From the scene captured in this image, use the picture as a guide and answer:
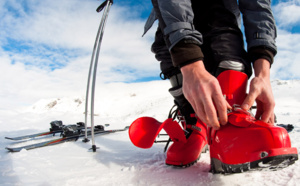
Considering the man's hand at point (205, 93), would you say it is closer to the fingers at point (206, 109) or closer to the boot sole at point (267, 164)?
the fingers at point (206, 109)

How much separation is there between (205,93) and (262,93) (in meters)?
0.26

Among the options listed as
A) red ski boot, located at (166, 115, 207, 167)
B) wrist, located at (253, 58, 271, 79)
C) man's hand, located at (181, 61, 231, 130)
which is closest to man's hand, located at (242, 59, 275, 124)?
wrist, located at (253, 58, 271, 79)

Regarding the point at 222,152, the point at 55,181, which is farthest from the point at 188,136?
the point at 55,181

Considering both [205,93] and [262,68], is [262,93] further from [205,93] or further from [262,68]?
[205,93]

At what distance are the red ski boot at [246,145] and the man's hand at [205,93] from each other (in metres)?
0.06

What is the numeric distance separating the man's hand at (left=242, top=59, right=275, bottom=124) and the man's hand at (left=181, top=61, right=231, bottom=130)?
0.38 ft

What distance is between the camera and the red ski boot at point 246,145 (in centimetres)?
52

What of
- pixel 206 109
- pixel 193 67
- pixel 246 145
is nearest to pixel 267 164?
pixel 246 145

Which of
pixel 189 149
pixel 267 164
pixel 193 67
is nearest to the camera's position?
pixel 267 164

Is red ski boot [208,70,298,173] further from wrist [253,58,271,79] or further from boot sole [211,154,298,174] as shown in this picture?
wrist [253,58,271,79]

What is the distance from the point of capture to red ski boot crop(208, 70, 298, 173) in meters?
0.52

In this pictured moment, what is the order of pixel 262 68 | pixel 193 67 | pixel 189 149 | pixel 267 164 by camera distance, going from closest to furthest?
pixel 267 164 < pixel 193 67 < pixel 262 68 < pixel 189 149

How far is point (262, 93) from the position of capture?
0.68 meters

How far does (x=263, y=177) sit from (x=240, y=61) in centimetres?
47
